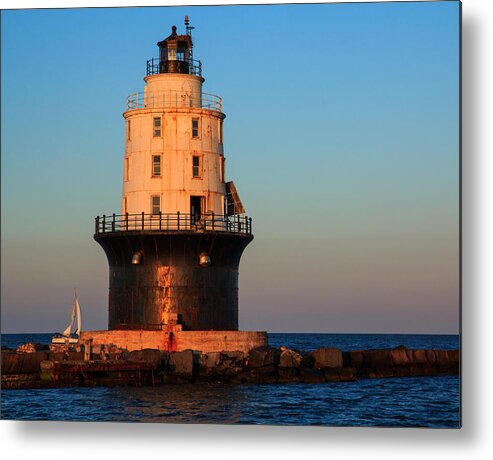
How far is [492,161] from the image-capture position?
20.3m

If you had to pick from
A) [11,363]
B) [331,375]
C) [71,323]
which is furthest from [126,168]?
[331,375]

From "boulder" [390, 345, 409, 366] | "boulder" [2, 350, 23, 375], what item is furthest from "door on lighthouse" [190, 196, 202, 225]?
"boulder" [390, 345, 409, 366]

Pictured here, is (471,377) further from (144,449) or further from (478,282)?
(144,449)

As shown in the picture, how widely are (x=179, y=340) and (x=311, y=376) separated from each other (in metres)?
3.68

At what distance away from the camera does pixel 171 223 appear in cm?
3197

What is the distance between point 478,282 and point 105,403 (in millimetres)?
10140

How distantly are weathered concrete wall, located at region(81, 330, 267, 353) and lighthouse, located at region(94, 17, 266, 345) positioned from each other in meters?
0.45

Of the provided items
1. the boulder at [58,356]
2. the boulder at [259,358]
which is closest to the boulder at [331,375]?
the boulder at [259,358]

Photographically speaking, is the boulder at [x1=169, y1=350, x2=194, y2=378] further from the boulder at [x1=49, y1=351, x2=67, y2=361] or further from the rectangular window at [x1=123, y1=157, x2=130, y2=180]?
the rectangular window at [x1=123, y1=157, x2=130, y2=180]

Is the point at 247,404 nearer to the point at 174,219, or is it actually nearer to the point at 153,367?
the point at 153,367

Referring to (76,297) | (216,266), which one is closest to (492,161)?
(216,266)

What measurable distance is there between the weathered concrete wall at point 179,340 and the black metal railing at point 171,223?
102 inches

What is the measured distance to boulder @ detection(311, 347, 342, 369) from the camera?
1324 inches

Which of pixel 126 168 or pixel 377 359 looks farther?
pixel 377 359
